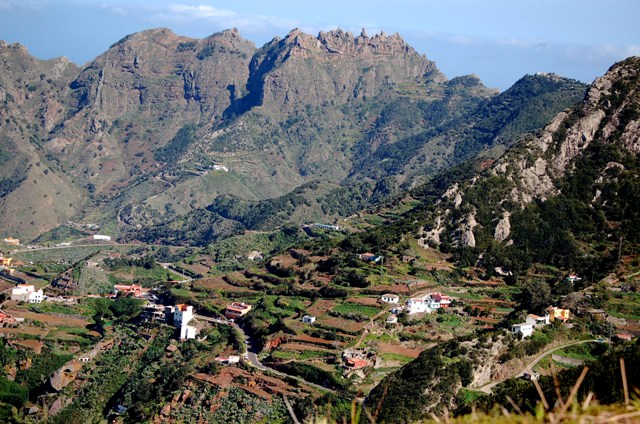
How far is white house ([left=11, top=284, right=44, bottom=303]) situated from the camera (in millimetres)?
73500

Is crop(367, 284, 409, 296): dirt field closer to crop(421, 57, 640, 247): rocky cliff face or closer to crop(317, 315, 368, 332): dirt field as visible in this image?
crop(317, 315, 368, 332): dirt field

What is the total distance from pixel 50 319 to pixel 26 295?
6377 mm

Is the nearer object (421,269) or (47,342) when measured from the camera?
(47,342)

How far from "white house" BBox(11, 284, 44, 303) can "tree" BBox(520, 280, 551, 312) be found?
39577 mm

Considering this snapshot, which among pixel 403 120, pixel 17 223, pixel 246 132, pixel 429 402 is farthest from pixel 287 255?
pixel 403 120

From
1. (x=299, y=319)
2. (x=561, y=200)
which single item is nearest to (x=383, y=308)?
(x=299, y=319)

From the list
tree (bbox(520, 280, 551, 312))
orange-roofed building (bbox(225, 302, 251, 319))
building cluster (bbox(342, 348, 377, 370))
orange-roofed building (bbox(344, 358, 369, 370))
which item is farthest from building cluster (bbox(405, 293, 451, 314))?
orange-roofed building (bbox(225, 302, 251, 319))

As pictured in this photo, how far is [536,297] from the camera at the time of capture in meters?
56.9

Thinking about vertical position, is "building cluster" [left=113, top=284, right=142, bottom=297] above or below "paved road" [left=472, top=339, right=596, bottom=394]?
below

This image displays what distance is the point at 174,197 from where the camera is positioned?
163 meters

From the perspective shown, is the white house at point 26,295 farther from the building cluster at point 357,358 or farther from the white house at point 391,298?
the building cluster at point 357,358

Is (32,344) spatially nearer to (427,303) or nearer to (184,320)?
(184,320)

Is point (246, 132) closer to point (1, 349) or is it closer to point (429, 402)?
point (1, 349)

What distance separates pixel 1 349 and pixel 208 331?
14.0 m
